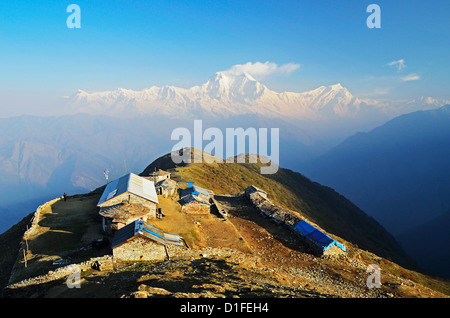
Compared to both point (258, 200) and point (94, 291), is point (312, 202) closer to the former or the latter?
point (258, 200)

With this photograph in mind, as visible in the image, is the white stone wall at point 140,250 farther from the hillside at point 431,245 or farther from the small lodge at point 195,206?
the hillside at point 431,245

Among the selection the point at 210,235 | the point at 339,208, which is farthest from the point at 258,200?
the point at 339,208

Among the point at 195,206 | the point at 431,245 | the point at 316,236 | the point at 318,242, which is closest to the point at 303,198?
the point at 431,245

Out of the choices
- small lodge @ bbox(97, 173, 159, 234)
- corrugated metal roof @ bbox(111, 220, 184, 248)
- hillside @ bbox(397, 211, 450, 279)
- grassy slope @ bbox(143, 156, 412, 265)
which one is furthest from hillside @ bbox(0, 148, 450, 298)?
hillside @ bbox(397, 211, 450, 279)

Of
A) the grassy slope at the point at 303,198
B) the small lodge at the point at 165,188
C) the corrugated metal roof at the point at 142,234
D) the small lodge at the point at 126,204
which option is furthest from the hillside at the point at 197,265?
the grassy slope at the point at 303,198

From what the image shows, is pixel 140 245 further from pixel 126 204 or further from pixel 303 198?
pixel 303 198
